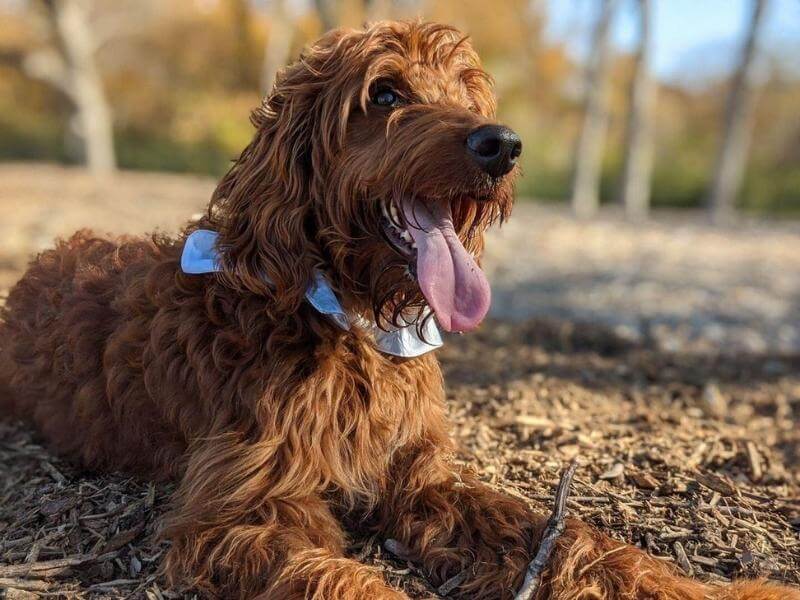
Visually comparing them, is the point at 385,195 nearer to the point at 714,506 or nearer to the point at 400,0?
the point at 714,506

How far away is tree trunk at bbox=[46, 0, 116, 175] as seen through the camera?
78.6 feet

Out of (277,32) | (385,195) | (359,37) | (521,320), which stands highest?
(277,32)

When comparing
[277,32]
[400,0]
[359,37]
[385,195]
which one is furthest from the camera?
[277,32]

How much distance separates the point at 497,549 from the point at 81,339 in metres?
2.17

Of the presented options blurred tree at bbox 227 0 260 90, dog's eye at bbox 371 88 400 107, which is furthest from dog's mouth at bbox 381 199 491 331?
blurred tree at bbox 227 0 260 90

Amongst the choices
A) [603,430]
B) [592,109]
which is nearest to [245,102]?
[592,109]

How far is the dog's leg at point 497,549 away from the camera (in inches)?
113

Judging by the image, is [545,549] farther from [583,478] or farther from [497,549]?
[583,478]

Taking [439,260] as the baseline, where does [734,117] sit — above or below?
above

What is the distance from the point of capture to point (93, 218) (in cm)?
1193

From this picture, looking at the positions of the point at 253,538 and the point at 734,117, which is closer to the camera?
the point at 253,538

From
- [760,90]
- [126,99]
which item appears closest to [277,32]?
[126,99]

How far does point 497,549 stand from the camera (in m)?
3.15

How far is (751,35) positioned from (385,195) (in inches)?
824
